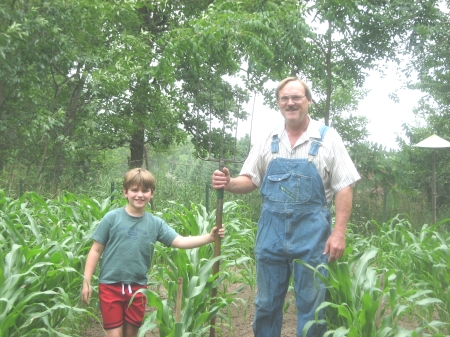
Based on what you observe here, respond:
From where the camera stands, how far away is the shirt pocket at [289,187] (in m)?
3.19

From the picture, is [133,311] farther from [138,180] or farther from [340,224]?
[340,224]

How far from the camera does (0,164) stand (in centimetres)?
1010

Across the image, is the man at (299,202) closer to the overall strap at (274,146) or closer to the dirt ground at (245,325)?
the overall strap at (274,146)

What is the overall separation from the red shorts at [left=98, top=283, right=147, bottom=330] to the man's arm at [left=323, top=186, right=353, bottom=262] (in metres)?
1.11

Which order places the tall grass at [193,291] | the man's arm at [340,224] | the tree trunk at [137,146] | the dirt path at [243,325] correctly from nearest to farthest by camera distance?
the man's arm at [340,224] → the tall grass at [193,291] → the dirt path at [243,325] → the tree trunk at [137,146]

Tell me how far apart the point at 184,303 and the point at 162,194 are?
680 cm

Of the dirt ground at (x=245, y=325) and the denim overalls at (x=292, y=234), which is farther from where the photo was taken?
the dirt ground at (x=245, y=325)

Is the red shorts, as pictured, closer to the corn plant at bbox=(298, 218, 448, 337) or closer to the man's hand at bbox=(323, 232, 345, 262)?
the corn plant at bbox=(298, 218, 448, 337)

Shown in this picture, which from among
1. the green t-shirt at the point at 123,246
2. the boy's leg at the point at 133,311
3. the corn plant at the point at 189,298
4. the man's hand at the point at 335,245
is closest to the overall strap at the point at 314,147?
the man's hand at the point at 335,245

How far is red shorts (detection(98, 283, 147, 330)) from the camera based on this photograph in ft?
10.4

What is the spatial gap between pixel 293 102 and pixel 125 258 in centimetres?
129

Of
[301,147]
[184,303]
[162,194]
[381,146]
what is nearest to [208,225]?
[184,303]

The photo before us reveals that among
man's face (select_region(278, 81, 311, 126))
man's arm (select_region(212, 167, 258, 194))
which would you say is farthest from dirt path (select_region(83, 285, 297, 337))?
man's face (select_region(278, 81, 311, 126))

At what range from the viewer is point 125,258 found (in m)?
3.22
